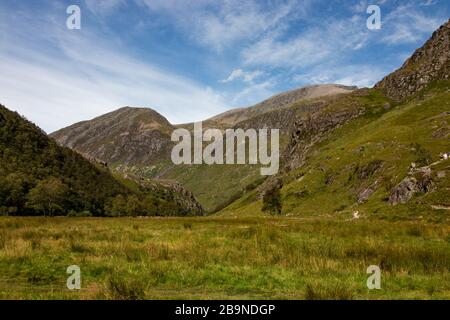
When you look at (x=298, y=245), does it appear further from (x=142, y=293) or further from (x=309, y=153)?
(x=309, y=153)

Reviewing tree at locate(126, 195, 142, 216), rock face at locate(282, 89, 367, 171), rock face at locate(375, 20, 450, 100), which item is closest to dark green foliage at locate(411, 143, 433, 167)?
rock face at locate(282, 89, 367, 171)

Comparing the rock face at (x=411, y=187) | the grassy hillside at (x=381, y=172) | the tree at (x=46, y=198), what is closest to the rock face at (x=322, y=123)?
the grassy hillside at (x=381, y=172)

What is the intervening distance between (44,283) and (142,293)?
5164mm

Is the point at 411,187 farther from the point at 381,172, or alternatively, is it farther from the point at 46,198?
the point at 46,198

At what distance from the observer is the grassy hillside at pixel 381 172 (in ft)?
191

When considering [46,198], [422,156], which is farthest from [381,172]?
[46,198]

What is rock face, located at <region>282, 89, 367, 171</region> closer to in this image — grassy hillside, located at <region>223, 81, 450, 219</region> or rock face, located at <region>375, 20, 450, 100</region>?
rock face, located at <region>375, 20, 450, 100</region>

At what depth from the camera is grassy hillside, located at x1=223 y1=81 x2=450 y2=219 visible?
5828 centimetres

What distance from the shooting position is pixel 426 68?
176 m

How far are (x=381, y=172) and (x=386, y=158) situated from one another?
24.0 ft

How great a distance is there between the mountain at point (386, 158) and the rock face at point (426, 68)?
430 mm

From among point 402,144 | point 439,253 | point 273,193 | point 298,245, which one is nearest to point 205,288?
point 298,245

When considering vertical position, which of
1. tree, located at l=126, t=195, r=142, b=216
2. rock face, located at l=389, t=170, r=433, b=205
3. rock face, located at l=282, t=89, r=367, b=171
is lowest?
tree, located at l=126, t=195, r=142, b=216

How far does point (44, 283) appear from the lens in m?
15.9
